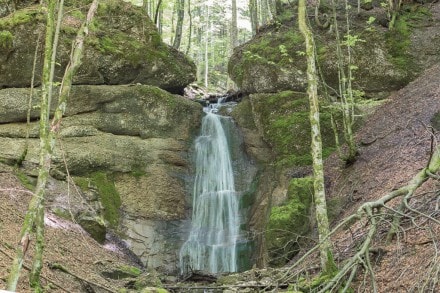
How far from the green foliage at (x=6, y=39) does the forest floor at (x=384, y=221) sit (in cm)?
507

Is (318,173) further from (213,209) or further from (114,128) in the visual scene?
(114,128)

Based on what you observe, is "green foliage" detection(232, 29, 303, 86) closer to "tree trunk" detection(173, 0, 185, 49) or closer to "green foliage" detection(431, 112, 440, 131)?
"tree trunk" detection(173, 0, 185, 49)

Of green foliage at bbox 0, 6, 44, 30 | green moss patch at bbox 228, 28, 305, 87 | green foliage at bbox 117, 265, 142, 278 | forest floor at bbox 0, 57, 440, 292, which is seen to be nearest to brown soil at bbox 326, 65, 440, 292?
forest floor at bbox 0, 57, 440, 292

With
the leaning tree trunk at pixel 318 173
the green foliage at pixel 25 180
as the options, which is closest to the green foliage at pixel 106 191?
the green foliage at pixel 25 180

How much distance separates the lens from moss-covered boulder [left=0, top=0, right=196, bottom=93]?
15055 millimetres

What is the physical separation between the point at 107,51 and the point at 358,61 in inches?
372

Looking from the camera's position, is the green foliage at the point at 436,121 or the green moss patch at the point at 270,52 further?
the green moss patch at the point at 270,52

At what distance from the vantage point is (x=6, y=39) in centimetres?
1482

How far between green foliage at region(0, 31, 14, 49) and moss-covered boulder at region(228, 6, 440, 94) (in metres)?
8.40

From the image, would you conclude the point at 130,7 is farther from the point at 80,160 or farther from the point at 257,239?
the point at 257,239

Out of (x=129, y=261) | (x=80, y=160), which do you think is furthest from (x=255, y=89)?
(x=129, y=261)

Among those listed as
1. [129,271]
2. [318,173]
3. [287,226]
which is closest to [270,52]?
[287,226]

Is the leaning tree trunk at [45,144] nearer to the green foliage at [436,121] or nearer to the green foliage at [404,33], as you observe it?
the green foliage at [436,121]

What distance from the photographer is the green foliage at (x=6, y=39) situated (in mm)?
→ 14781
